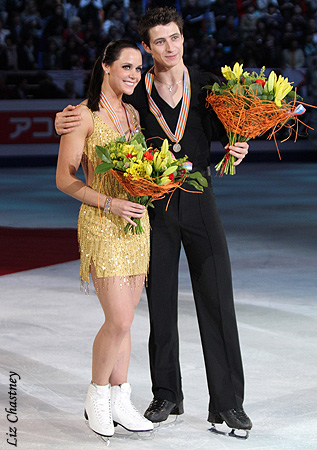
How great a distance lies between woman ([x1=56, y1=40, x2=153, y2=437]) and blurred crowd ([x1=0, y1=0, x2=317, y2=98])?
11836 millimetres

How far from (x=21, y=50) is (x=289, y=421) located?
12.8 metres

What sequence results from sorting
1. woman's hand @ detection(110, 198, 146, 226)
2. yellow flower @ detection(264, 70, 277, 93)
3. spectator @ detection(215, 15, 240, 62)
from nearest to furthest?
woman's hand @ detection(110, 198, 146, 226) → yellow flower @ detection(264, 70, 277, 93) → spectator @ detection(215, 15, 240, 62)

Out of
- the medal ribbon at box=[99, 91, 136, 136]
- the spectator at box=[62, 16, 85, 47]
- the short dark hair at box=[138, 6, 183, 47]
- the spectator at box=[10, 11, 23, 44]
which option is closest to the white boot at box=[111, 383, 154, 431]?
the medal ribbon at box=[99, 91, 136, 136]

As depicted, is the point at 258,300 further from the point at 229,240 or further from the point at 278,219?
the point at 278,219

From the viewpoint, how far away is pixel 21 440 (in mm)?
3609

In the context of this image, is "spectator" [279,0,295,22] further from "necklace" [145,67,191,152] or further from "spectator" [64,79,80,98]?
"necklace" [145,67,191,152]

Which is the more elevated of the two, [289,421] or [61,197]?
[289,421]

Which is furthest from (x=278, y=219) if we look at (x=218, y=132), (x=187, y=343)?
(x=218, y=132)

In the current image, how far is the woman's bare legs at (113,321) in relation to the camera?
138 inches

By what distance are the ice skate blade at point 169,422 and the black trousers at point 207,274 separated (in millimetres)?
212

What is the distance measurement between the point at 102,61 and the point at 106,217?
0.70 metres

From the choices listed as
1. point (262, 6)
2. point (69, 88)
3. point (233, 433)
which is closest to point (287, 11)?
point (262, 6)

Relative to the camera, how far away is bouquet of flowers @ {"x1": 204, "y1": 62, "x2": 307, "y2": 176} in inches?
139

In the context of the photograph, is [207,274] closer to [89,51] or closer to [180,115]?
[180,115]
